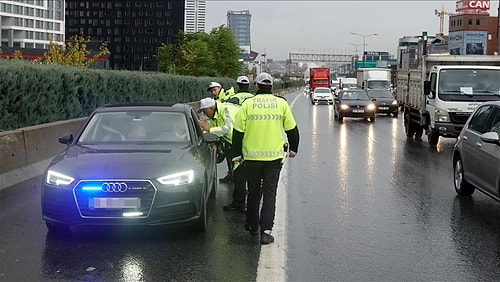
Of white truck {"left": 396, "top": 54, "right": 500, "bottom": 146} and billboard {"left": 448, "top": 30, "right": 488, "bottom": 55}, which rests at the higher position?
billboard {"left": 448, "top": 30, "right": 488, "bottom": 55}

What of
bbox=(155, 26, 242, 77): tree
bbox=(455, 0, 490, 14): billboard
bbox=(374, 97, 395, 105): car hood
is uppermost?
bbox=(455, 0, 490, 14): billboard

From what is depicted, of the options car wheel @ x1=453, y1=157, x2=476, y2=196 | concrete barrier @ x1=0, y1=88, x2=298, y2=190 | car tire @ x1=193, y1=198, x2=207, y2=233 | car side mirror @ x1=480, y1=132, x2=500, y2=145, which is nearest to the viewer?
car tire @ x1=193, y1=198, x2=207, y2=233

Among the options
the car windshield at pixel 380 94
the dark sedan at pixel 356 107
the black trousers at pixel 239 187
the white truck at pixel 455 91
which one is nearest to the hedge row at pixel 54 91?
the black trousers at pixel 239 187

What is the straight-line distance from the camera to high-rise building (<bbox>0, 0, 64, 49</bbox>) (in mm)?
124938

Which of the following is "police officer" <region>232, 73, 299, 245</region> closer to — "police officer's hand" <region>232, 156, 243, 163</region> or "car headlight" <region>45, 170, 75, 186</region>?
"police officer's hand" <region>232, 156, 243, 163</region>

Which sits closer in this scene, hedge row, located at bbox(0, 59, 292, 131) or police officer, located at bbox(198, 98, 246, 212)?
police officer, located at bbox(198, 98, 246, 212)

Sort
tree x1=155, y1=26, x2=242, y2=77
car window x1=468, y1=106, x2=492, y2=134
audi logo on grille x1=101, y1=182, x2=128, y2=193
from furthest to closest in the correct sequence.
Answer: tree x1=155, y1=26, x2=242, y2=77
car window x1=468, y1=106, x2=492, y2=134
audi logo on grille x1=101, y1=182, x2=128, y2=193

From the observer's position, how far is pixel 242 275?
6000 millimetres

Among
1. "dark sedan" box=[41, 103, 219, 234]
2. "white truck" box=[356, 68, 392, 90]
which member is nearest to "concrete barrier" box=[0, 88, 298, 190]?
"dark sedan" box=[41, 103, 219, 234]

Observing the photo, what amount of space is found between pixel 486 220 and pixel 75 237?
505 centimetres

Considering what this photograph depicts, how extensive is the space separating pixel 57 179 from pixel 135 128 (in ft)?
5.42

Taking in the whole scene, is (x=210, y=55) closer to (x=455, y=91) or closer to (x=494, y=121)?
(x=455, y=91)

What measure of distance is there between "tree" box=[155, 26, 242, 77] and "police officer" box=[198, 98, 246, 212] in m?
46.3

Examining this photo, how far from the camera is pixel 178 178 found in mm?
7188
